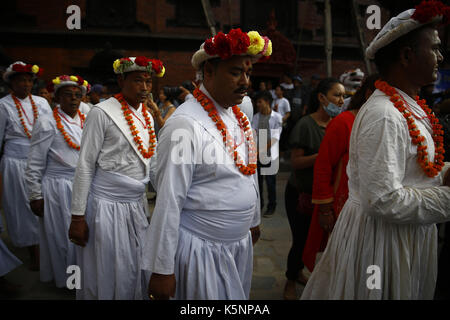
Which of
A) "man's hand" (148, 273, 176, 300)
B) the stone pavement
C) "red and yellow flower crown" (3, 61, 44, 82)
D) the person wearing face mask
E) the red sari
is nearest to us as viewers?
"man's hand" (148, 273, 176, 300)

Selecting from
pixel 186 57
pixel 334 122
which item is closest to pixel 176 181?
pixel 334 122

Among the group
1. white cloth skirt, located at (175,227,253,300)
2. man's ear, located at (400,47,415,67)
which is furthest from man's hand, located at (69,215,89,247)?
man's ear, located at (400,47,415,67)

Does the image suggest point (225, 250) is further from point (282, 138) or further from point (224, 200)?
point (282, 138)

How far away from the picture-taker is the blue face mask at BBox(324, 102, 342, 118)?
3.42m

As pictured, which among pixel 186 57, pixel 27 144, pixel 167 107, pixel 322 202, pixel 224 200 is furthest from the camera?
pixel 186 57

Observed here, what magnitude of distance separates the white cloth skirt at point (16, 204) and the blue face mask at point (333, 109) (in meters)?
3.79

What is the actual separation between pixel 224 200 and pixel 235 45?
2.72ft

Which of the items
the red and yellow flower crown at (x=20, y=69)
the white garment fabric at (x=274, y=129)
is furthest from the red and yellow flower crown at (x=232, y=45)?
the white garment fabric at (x=274, y=129)

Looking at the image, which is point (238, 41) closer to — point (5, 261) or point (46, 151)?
point (46, 151)

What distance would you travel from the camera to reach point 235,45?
197 centimetres

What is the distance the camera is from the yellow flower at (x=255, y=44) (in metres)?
2.05

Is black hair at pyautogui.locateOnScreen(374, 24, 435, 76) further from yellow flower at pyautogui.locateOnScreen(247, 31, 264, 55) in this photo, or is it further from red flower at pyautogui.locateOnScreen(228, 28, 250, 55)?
red flower at pyautogui.locateOnScreen(228, 28, 250, 55)

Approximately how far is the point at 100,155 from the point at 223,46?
1.51 meters

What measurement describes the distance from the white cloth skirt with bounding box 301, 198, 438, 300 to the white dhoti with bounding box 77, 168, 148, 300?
63.5 inches
